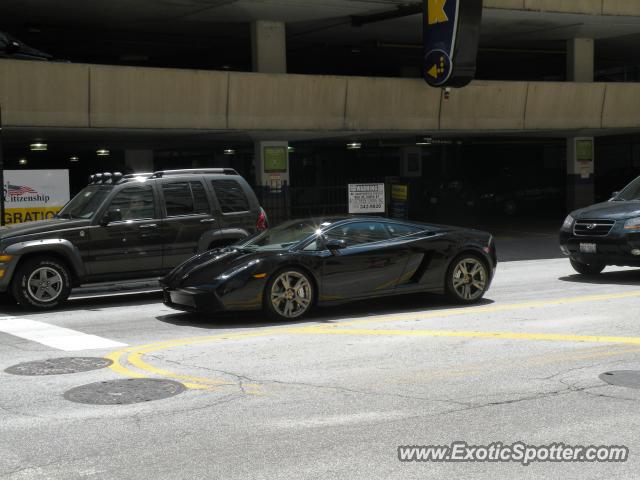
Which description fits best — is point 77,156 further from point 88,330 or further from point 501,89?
point 88,330

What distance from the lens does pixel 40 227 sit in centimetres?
1327

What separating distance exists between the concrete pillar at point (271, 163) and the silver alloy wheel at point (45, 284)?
43.1ft

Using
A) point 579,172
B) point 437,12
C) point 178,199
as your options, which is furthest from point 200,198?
point 579,172

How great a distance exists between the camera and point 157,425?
6625 millimetres

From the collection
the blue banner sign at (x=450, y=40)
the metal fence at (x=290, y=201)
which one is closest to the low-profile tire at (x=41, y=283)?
the metal fence at (x=290, y=201)

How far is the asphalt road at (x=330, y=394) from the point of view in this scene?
5781mm

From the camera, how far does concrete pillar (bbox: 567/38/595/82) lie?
1203 inches

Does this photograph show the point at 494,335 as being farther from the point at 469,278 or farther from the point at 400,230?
the point at 400,230

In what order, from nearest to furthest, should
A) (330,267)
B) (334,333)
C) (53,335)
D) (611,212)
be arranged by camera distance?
(334,333) → (53,335) → (330,267) → (611,212)

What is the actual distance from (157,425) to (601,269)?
10959mm

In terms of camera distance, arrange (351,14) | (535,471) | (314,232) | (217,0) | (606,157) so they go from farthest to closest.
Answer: (606,157) → (351,14) → (217,0) → (314,232) → (535,471)

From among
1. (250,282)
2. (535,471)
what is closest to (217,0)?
(250,282)

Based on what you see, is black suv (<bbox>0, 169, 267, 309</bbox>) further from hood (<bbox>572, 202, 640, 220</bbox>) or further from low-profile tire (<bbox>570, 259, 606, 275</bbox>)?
low-profile tire (<bbox>570, 259, 606, 275</bbox>)

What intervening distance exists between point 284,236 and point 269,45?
14716mm
